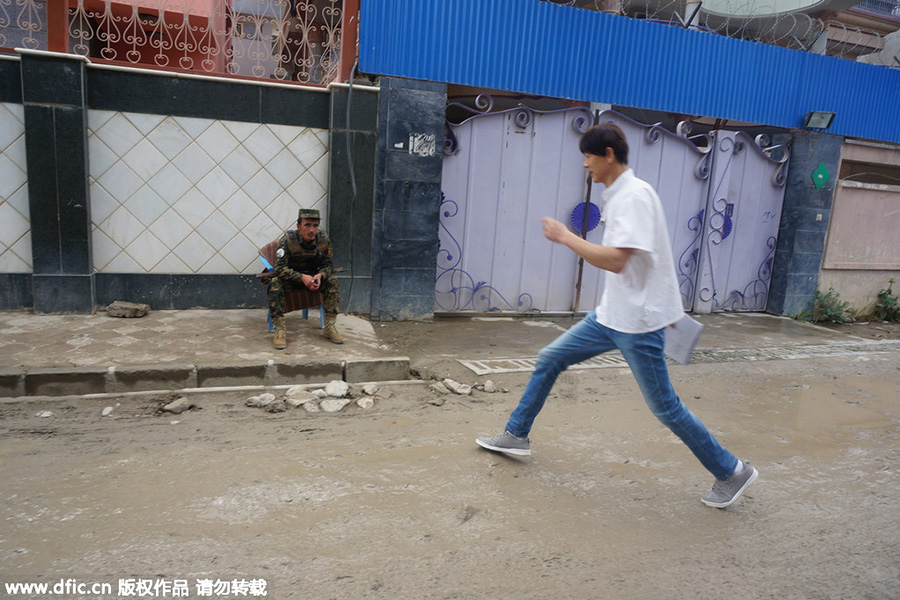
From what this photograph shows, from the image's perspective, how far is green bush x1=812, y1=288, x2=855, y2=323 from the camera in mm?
9242

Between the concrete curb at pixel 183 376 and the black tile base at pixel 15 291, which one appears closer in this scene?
the concrete curb at pixel 183 376

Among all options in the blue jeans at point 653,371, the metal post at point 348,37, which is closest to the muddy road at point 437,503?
the blue jeans at point 653,371

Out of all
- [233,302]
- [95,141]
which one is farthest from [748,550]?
[95,141]

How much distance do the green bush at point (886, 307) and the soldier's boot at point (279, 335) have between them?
31.1ft

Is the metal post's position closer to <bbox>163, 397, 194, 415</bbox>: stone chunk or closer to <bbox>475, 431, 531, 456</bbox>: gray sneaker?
<bbox>163, 397, 194, 415</bbox>: stone chunk

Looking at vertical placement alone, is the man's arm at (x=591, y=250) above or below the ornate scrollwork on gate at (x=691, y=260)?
above

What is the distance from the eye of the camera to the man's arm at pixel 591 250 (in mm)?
2812

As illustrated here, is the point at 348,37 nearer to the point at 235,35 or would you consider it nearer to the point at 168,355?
the point at 235,35

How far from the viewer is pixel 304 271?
18.1 ft

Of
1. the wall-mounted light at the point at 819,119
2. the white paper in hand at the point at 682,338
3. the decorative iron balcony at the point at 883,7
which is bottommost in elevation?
the white paper in hand at the point at 682,338

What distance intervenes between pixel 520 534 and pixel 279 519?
1.09 meters

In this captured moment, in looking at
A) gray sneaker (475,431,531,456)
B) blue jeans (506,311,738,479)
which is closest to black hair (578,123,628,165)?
blue jeans (506,311,738,479)

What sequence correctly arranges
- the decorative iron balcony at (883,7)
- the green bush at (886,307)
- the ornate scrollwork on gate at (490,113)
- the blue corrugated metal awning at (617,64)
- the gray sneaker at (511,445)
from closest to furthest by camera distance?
the gray sneaker at (511,445) < the blue corrugated metal awning at (617,64) < the ornate scrollwork on gate at (490,113) < the green bush at (886,307) < the decorative iron balcony at (883,7)

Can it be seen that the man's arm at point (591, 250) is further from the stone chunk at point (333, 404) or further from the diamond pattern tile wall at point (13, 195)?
the diamond pattern tile wall at point (13, 195)
